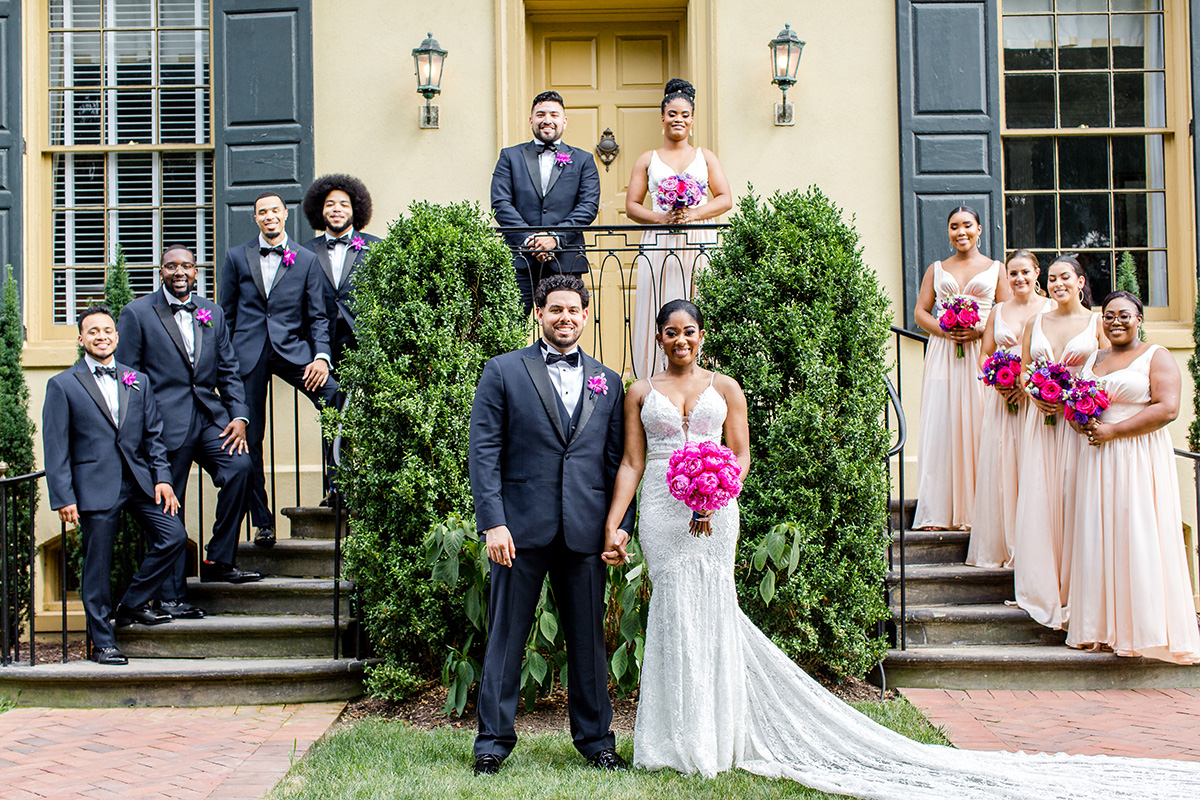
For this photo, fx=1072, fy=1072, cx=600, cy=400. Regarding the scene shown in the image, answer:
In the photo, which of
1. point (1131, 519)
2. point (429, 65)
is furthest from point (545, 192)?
point (1131, 519)

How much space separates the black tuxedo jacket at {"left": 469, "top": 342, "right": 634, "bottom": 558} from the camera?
432cm

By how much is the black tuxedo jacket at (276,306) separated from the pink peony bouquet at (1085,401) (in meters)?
4.22

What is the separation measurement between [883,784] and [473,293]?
3117mm

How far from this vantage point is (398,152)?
27.1 feet

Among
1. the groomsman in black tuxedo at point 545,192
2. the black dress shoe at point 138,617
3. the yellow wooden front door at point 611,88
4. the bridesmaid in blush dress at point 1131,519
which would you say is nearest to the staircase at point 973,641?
the bridesmaid in blush dress at point 1131,519

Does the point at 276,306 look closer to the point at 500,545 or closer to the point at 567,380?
the point at 567,380

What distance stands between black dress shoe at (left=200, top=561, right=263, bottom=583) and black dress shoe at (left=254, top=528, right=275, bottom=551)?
0.68ft

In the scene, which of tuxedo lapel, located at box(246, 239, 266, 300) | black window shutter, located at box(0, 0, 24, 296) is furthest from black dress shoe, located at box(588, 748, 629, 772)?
black window shutter, located at box(0, 0, 24, 296)

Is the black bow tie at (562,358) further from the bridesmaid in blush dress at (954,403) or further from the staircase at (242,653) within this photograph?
the bridesmaid in blush dress at (954,403)

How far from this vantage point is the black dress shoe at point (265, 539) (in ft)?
21.3

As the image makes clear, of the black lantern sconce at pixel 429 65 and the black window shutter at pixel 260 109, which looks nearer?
the black lantern sconce at pixel 429 65

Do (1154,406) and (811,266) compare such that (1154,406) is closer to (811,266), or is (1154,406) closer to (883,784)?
(811,266)

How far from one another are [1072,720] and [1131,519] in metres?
1.19

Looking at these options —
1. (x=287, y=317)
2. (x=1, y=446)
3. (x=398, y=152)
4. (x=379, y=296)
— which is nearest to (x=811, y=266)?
(x=379, y=296)
